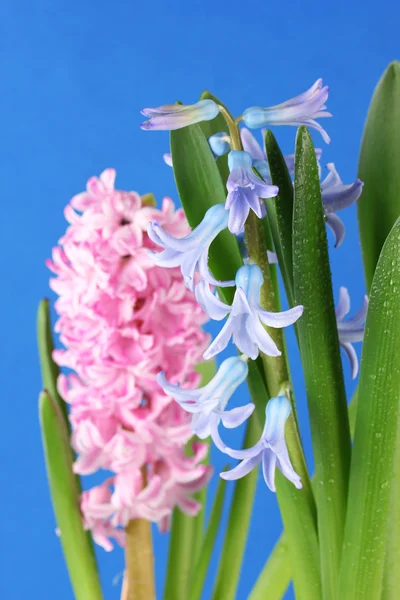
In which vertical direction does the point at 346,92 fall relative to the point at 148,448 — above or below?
above

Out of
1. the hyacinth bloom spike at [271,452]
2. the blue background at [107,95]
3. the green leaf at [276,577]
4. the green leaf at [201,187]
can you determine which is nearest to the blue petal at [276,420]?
the hyacinth bloom spike at [271,452]

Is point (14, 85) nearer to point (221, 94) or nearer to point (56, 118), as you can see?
point (56, 118)

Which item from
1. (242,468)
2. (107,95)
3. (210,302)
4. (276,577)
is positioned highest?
(107,95)

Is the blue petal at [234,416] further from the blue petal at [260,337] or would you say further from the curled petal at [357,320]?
the curled petal at [357,320]

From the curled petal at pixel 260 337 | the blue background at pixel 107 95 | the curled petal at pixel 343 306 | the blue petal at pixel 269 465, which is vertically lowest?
the blue petal at pixel 269 465

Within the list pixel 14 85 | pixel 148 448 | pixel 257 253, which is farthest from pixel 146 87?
pixel 257 253

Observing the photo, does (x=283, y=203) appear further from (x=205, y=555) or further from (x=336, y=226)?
(x=205, y=555)

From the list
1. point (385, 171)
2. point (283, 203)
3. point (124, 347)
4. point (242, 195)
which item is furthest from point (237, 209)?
point (124, 347)
